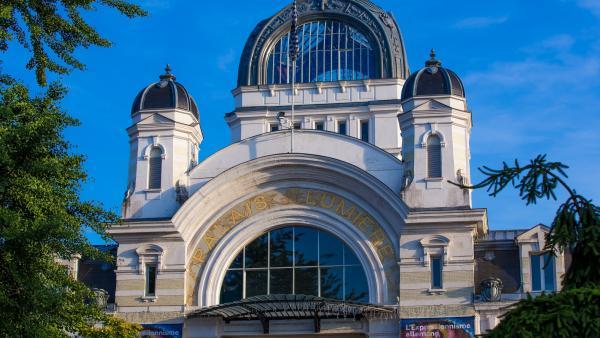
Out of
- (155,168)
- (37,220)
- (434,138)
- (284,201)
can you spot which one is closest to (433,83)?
(434,138)

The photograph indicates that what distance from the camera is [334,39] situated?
50312mm

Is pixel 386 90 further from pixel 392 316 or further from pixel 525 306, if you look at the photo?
pixel 525 306

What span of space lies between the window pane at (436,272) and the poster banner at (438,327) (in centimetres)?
133

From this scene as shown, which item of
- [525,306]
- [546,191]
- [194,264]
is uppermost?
[194,264]

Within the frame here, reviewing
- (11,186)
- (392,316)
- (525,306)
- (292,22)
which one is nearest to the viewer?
(525,306)

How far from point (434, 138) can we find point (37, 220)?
19876 mm

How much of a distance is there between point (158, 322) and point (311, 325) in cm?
537

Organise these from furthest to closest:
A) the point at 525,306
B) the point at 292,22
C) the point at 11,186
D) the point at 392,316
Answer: the point at 292,22 < the point at 392,316 < the point at 11,186 < the point at 525,306

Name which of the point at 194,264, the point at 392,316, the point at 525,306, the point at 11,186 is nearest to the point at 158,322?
the point at 194,264

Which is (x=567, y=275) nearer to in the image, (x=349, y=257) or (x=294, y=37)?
(x=349, y=257)

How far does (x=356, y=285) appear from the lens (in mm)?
40219

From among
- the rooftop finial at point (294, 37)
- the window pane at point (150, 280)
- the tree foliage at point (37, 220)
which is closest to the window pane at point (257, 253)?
the window pane at point (150, 280)

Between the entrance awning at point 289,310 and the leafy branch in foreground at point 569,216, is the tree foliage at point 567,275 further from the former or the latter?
the entrance awning at point 289,310

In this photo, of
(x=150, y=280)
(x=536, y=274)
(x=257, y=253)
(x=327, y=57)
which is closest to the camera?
(x=536, y=274)
